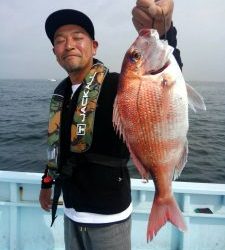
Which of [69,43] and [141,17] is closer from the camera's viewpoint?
[141,17]

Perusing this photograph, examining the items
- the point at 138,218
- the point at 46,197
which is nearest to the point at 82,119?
the point at 46,197

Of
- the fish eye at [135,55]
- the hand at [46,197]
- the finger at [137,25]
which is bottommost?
the hand at [46,197]

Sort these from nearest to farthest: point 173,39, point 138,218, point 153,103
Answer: point 153,103 → point 173,39 → point 138,218

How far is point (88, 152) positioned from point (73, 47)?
2.56 ft

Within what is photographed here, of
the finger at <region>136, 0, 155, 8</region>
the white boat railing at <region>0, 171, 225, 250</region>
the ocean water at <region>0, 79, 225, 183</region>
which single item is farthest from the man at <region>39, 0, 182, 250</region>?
the ocean water at <region>0, 79, 225, 183</region>

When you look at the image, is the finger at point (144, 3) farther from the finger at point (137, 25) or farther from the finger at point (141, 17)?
the finger at point (137, 25)

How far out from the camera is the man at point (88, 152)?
252cm

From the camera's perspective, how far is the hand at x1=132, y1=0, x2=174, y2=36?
2.03m

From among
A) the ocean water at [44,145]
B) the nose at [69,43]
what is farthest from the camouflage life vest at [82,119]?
the ocean water at [44,145]

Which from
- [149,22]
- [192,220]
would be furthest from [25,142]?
[149,22]

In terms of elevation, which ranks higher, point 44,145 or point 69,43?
point 69,43

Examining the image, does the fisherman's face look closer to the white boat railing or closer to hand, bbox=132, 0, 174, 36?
hand, bbox=132, 0, 174, 36

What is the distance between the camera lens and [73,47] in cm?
256

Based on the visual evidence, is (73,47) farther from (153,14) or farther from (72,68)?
(153,14)
